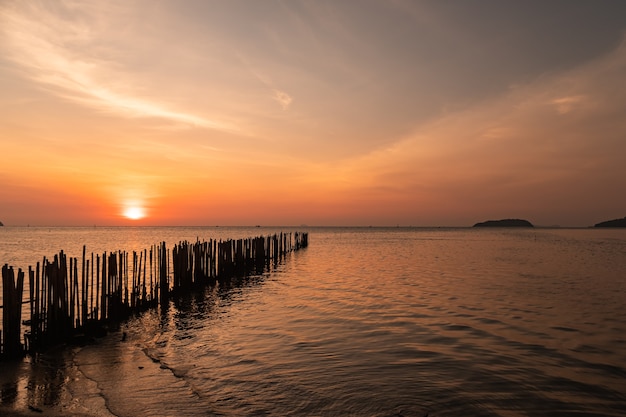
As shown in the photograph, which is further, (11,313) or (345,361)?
(345,361)

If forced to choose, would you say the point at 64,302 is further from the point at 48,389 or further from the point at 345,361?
the point at 345,361

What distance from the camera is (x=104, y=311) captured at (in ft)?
41.8

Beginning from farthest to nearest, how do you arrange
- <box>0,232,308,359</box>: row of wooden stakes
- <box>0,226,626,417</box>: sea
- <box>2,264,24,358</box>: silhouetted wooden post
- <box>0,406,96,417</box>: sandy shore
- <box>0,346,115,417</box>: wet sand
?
<box>0,232,308,359</box>: row of wooden stakes
<box>2,264,24,358</box>: silhouetted wooden post
<box>0,226,626,417</box>: sea
<box>0,346,115,417</box>: wet sand
<box>0,406,96,417</box>: sandy shore

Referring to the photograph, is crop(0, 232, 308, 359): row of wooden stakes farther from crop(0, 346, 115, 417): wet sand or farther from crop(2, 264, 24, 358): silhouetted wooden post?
crop(0, 346, 115, 417): wet sand

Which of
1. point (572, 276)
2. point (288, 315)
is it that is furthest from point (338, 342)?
point (572, 276)

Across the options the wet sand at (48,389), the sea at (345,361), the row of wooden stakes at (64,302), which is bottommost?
the sea at (345,361)

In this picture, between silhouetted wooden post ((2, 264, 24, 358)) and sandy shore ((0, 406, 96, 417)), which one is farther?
silhouetted wooden post ((2, 264, 24, 358))

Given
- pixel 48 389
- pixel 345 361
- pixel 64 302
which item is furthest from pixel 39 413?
pixel 345 361

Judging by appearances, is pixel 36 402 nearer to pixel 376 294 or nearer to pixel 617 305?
pixel 376 294

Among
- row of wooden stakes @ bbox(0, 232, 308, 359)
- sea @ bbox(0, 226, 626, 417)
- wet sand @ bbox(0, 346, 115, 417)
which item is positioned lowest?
sea @ bbox(0, 226, 626, 417)

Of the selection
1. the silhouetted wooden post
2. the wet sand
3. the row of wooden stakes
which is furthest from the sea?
the row of wooden stakes

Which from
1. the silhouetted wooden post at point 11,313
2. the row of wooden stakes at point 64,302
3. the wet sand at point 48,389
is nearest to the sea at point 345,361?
the wet sand at point 48,389

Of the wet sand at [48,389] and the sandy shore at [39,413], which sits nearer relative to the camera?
the sandy shore at [39,413]

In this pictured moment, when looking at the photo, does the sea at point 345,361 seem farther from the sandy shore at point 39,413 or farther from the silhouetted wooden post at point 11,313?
the silhouetted wooden post at point 11,313
